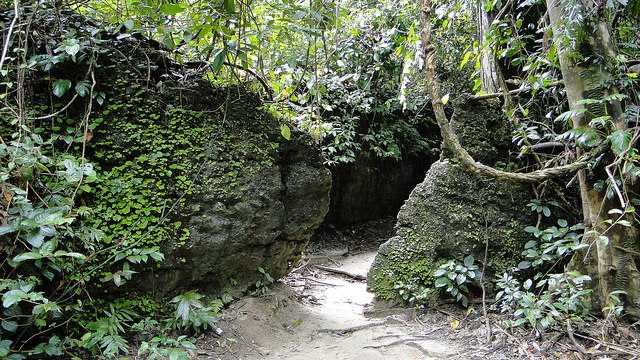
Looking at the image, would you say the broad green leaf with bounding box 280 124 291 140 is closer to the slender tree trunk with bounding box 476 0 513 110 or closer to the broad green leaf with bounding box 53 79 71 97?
the broad green leaf with bounding box 53 79 71 97

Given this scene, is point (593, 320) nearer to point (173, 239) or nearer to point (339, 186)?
point (173, 239)

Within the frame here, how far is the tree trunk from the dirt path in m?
1.26

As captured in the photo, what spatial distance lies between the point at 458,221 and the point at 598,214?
4.14 feet

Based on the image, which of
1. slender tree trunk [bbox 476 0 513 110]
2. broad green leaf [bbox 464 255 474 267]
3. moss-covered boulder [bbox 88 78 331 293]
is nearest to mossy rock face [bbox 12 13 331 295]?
moss-covered boulder [bbox 88 78 331 293]

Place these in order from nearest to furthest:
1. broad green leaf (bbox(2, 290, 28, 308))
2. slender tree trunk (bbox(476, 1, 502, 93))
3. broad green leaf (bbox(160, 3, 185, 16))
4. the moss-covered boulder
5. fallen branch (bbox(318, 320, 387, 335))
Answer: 1. broad green leaf (bbox(2, 290, 28, 308))
2. broad green leaf (bbox(160, 3, 185, 16))
3. the moss-covered boulder
4. fallen branch (bbox(318, 320, 387, 335))
5. slender tree trunk (bbox(476, 1, 502, 93))

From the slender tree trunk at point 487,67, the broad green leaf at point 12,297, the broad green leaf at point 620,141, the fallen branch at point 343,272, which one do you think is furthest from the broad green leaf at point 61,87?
the fallen branch at point 343,272

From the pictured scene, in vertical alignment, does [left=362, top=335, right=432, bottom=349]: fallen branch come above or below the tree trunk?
below

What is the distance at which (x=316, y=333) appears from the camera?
4.01m

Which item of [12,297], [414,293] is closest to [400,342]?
[414,293]

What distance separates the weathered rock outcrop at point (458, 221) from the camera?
4.24m

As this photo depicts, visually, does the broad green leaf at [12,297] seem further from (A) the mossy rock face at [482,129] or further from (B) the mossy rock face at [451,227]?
(A) the mossy rock face at [482,129]

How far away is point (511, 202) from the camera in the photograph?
4340mm

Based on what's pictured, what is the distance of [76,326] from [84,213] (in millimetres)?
765

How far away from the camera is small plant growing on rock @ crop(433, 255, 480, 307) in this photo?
405cm
